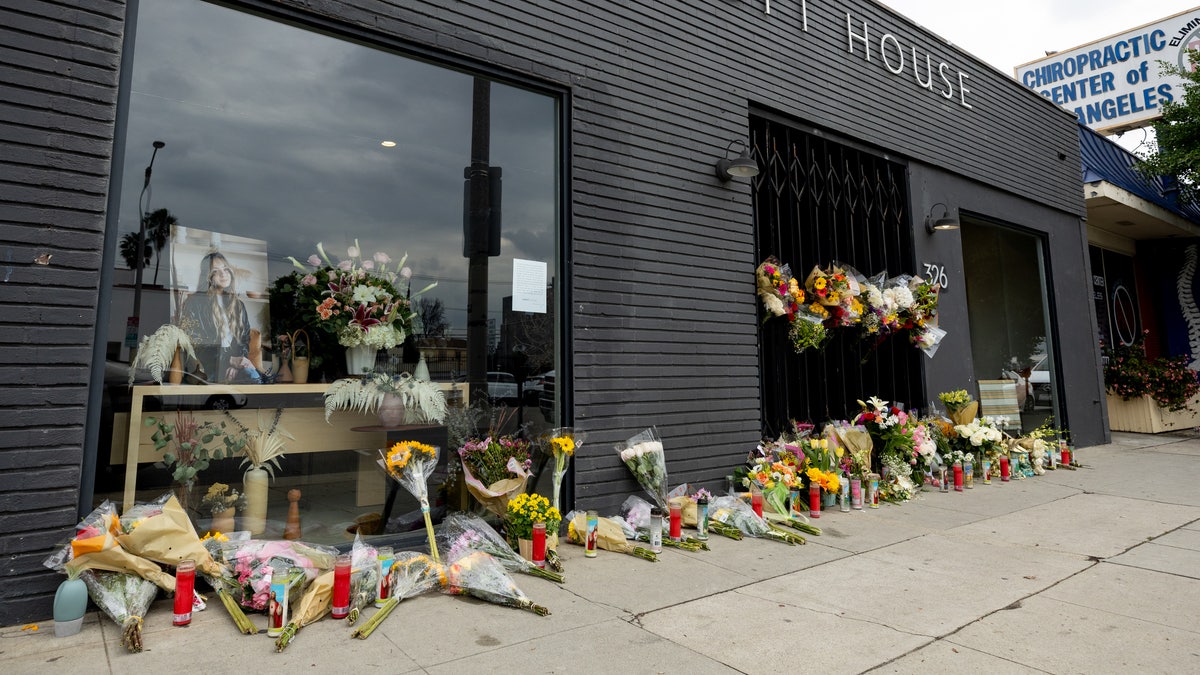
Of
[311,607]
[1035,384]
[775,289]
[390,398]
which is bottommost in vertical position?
[311,607]

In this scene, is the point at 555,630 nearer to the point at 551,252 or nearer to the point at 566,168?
the point at 551,252

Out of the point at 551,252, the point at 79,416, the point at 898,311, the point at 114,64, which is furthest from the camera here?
the point at 898,311

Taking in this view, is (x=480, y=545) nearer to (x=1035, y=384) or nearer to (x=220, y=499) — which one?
(x=220, y=499)

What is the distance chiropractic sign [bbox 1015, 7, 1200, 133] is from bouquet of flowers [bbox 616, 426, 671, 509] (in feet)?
56.8

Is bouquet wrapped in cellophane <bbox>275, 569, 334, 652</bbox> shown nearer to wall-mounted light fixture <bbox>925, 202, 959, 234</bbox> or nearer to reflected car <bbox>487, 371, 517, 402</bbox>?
reflected car <bbox>487, 371, 517, 402</bbox>

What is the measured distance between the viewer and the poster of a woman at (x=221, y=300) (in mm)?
4148

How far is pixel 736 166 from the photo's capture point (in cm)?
596

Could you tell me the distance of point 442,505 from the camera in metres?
4.75

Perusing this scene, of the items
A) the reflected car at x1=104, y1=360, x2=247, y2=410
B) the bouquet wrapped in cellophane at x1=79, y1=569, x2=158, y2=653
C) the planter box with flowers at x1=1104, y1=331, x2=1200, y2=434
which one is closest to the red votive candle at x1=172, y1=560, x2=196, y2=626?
the bouquet wrapped in cellophane at x1=79, y1=569, x2=158, y2=653

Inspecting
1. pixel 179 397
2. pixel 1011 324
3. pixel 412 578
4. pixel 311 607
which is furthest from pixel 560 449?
pixel 1011 324

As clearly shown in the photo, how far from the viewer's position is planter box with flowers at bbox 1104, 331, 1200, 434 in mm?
12398

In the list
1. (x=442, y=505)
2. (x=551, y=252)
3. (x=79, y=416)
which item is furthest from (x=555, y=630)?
(x=551, y=252)

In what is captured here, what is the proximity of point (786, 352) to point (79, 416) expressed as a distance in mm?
5835

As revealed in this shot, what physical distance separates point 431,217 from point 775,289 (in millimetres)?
3423
